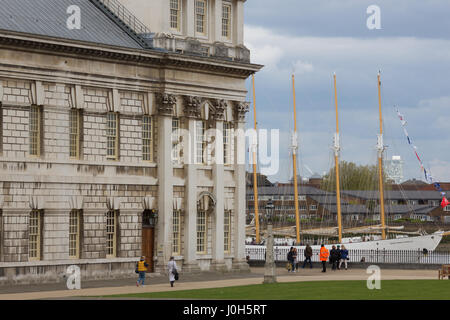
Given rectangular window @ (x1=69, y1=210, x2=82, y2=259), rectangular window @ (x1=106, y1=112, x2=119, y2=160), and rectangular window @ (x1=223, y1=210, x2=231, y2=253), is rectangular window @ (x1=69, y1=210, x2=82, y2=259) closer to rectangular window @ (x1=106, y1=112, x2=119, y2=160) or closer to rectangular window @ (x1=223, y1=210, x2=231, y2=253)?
rectangular window @ (x1=106, y1=112, x2=119, y2=160)

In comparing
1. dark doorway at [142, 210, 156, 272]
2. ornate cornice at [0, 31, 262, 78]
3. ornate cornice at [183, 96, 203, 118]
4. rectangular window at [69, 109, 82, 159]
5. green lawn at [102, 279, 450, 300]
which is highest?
ornate cornice at [0, 31, 262, 78]

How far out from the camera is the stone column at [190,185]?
6091cm

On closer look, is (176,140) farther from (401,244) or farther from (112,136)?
(401,244)

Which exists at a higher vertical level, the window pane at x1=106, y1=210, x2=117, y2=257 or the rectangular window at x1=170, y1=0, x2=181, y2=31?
the rectangular window at x1=170, y1=0, x2=181, y2=31

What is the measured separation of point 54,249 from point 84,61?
9.99m

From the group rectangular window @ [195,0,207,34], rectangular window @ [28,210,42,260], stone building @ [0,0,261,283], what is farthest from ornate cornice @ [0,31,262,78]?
rectangular window @ [28,210,42,260]

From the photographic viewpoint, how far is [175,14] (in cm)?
6200

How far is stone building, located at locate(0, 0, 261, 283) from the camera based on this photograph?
173 feet

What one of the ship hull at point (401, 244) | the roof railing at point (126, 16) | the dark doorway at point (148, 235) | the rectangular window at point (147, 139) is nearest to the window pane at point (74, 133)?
the rectangular window at point (147, 139)

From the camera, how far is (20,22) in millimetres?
53562

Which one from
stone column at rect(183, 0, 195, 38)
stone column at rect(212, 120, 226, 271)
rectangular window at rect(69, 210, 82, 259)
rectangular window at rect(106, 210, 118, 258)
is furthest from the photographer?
stone column at rect(212, 120, 226, 271)

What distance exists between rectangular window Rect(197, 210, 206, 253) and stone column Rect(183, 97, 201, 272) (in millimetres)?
998

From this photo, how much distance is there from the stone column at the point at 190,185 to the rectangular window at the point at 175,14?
177 inches
